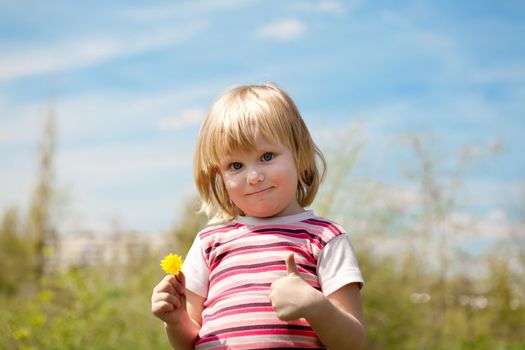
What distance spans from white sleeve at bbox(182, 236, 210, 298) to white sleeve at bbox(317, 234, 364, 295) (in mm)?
417

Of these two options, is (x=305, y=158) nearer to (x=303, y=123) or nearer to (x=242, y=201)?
(x=303, y=123)

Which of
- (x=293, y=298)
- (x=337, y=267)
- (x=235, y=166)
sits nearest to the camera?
(x=293, y=298)

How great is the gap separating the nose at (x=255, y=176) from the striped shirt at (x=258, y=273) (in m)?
0.18

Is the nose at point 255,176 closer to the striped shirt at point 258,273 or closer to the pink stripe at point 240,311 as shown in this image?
the striped shirt at point 258,273

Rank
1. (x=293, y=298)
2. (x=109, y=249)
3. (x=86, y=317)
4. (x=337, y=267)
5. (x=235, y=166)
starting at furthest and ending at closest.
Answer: (x=109, y=249)
(x=86, y=317)
(x=235, y=166)
(x=337, y=267)
(x=293, y=298)

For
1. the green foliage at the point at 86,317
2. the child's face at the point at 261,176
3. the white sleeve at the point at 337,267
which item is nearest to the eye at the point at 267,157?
the child's face at the point at 261,176

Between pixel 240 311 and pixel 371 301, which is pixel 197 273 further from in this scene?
pixel 371 301

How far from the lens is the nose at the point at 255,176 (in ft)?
7.21

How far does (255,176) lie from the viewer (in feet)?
7.20

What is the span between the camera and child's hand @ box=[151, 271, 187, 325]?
2.19m

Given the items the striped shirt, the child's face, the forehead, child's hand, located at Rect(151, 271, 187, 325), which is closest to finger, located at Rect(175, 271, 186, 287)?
child's hand, located at Rect(151, 271, 187, 325)

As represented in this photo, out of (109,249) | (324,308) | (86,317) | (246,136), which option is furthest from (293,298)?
(109,249)

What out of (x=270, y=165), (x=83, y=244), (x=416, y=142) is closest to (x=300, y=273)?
(x=270, y=165)

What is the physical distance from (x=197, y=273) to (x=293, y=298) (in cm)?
49
